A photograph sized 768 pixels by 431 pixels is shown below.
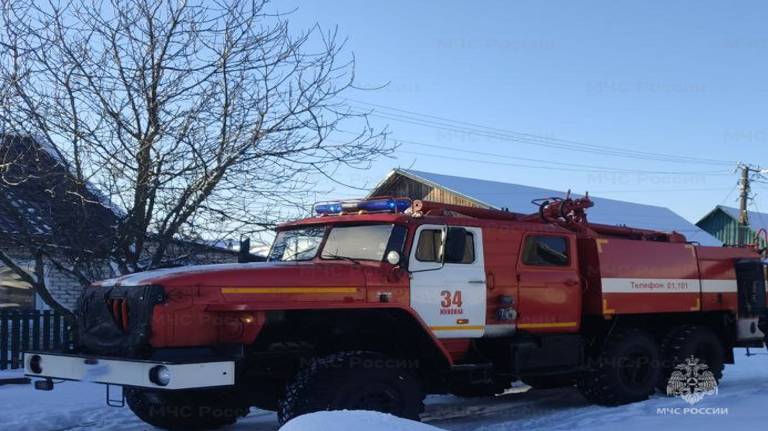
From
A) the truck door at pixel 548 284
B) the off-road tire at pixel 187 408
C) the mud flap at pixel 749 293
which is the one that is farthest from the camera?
the mud flap at pixel 749 293

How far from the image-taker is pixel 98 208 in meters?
9.98

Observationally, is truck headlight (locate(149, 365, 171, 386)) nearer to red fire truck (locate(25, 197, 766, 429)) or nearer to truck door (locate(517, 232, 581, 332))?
red fire truck (locate(25, 197, 766, 429))

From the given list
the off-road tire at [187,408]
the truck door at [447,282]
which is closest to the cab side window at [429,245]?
the truck door at [447,282]

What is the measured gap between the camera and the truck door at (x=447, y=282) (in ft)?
24.2

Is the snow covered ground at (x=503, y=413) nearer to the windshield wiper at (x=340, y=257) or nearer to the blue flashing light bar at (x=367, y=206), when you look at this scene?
the windshield wiper at (x=340, y=257)

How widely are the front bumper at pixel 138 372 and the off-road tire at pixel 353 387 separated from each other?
0.67 meters

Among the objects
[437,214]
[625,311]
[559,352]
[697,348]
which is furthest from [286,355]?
[697,348]

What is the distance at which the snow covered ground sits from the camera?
302 inches

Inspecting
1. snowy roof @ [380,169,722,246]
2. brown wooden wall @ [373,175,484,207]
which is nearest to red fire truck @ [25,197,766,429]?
snowy roof @ [380,169,722,246]

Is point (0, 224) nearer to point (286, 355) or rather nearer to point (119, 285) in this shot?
point (119, 285)

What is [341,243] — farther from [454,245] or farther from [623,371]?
[623,371]

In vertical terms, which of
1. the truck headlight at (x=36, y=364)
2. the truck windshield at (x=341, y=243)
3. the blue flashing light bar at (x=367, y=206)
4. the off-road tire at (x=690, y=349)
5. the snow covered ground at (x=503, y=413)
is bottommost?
the snow covered ground at (x=503, y=413)

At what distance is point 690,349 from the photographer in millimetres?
9984

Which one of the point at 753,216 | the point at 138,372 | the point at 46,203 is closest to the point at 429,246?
the point at 138,372
